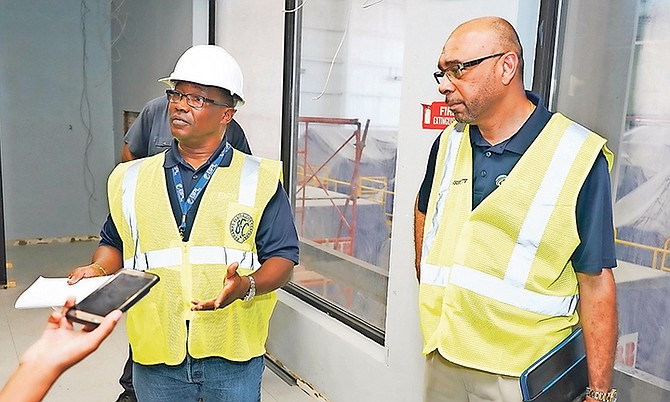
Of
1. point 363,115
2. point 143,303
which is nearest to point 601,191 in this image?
point 143,303

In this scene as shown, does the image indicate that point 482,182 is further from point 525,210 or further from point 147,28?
point 147,28

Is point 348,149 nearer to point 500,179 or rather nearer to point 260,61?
point 260,61

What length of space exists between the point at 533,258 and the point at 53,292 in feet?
3.65

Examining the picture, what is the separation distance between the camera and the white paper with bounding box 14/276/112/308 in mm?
1222

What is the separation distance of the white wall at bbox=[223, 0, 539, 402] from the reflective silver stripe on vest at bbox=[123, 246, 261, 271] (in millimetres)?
807

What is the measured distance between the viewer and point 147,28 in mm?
4754

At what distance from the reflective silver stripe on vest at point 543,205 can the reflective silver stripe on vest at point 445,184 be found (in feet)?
0.78

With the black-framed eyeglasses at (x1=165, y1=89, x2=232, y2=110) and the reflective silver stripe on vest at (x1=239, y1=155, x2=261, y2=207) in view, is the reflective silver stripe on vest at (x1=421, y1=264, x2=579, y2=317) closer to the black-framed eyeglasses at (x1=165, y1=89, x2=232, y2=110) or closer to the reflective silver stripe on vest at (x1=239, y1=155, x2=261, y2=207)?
the reflective silver stripe on vest at (x1=239, y1=155, x2=261, y2=207)

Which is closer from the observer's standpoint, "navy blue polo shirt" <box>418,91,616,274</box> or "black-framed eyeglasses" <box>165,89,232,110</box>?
"navy blue polo shirt" <box>418,91,616,274</box>

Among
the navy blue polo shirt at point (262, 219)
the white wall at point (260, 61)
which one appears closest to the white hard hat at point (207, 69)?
the navy blue polo shirt at point (262, 219)

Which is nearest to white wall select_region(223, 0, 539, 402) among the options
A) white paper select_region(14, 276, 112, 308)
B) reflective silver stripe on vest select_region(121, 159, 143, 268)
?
reflective silver stripe on vest select_region(121, 159, 143, 268)

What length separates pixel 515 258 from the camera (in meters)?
1.38

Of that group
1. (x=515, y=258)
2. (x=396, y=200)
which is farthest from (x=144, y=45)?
(x=515, y=258)

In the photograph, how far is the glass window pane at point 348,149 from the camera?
2676mm
